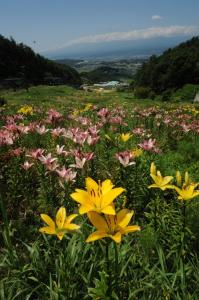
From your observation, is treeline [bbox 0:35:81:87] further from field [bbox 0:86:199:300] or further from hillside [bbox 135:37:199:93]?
field [bbox 0:86:199:300]

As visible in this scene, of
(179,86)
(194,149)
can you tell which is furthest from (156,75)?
(194,149)

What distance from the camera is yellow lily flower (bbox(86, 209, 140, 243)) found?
83.0 inches

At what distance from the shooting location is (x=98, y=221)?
2.15 meters

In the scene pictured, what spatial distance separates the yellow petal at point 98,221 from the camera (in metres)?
2.13

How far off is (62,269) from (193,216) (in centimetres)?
163

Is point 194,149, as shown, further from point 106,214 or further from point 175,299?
point 106,214

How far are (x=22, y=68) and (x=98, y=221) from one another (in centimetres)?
8901

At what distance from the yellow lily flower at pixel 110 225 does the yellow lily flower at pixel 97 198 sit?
2.0 inches

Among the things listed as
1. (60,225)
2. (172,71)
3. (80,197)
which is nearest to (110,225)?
(80,197)

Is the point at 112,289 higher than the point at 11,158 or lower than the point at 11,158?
lower

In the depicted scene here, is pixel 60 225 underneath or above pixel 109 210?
underneath

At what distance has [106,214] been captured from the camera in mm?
2209

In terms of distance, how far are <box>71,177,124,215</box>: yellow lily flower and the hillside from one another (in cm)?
8893

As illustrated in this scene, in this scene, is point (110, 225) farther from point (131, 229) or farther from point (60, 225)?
point (60, 225)
